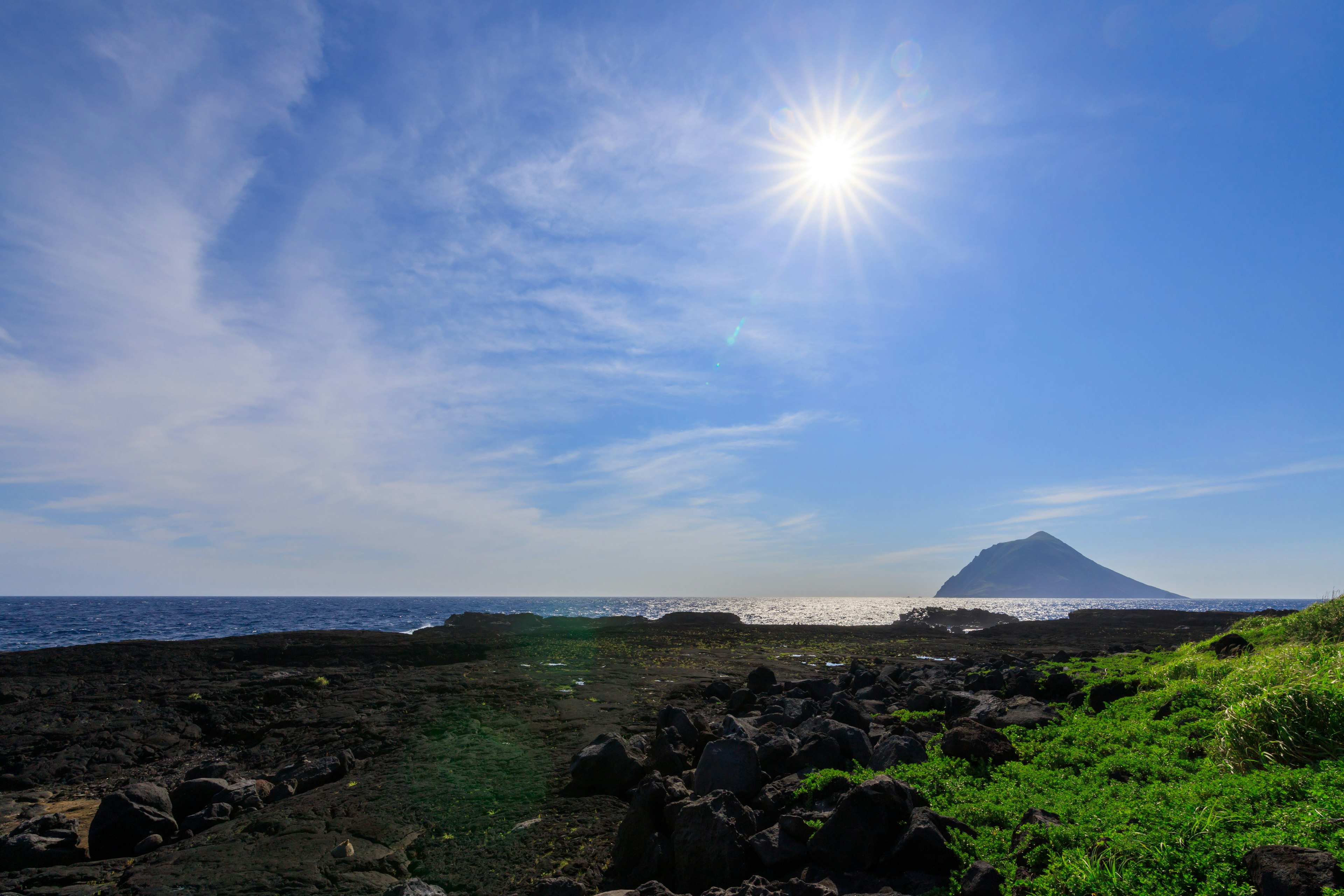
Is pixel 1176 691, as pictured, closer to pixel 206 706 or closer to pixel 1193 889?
pixel 1193 889

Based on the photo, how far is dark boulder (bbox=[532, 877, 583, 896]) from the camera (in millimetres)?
7000

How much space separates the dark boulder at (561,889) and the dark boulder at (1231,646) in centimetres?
1595

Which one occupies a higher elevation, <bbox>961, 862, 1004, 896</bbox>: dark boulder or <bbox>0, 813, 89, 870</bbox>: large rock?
<bbox>961, 862, 1004, 896</bbox>: dark boulder

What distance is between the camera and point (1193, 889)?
468 cm

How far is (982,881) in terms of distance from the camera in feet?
17.7

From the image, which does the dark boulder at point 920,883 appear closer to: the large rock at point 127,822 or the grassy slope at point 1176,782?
the grassy slope at point 1176,782

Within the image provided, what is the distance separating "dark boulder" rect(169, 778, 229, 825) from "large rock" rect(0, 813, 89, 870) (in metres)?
1.24

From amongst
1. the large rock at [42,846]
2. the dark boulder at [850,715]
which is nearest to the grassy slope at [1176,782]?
the dark boulder at [850,715]

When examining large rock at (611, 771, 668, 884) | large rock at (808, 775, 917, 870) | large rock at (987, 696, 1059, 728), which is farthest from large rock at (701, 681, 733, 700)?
large rock at (808, 775, 917, 870)

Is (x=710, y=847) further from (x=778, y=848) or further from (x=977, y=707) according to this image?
(x=977, y=707)

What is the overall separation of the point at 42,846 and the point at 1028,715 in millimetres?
16479

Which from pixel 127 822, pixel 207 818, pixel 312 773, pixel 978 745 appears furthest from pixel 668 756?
pixel 127 822

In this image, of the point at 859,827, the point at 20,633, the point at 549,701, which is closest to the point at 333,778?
the point at 549,701

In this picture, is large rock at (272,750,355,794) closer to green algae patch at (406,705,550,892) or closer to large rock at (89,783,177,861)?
green algae patch at (406,705,550,892)
